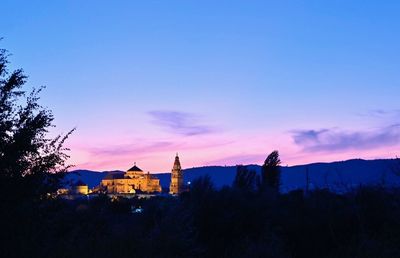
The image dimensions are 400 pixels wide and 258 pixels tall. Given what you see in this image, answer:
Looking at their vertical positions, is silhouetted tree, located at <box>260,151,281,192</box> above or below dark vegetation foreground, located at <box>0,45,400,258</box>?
above

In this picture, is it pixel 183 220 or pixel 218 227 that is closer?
pixel 183 220

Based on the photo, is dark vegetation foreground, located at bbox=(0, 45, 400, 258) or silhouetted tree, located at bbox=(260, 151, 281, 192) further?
silhouetted tree, located at bbox=(260, 151, 281, 192)

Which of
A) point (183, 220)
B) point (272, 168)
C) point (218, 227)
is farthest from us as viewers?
point (272, 168)

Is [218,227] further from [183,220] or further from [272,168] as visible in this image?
[272,168]

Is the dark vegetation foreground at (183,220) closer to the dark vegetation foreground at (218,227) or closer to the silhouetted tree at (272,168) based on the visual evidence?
the dark vegetation foreground at (218,227)

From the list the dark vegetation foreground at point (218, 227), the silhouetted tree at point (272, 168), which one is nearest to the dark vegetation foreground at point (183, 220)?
the dark vegetation foreground at point (218, 227)

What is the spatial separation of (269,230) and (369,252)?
21.4 feet

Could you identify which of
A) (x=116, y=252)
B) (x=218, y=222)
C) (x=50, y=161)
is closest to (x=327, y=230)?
(x=218, y=222)

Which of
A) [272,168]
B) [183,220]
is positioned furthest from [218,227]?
[272,168]

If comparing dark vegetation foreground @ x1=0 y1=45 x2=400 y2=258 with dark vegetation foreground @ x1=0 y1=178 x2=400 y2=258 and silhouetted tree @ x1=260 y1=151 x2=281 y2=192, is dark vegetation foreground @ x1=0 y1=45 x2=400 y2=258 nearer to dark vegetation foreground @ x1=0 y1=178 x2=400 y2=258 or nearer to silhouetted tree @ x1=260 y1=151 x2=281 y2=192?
dark vegetation foreground @ x1=0 y1=178 x2=400 y2=258

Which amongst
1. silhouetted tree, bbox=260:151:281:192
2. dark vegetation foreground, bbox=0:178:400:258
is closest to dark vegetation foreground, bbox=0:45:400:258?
dark vegetation foreground, bbox=0:178:400:258

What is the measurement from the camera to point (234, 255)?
720 inches

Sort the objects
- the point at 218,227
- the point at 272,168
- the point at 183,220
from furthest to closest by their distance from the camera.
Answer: the point at 272,168 → the point at 218,227 → the point at 183,220

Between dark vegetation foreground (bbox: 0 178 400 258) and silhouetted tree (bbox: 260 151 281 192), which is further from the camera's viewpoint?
silhouetted tree (bbox: 260 151 281 192)
